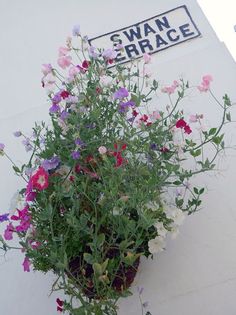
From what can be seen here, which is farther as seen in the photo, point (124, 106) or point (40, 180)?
point (124, 106)

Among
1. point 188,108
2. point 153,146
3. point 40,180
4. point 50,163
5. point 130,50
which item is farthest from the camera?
point 130,50

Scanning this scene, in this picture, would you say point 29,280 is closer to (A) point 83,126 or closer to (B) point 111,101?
(A) point 83,126

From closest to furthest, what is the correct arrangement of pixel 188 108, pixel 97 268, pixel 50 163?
pixel 97 268 < pixel 50 163 < pixel 188 108

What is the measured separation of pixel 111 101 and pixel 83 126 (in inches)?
8.2

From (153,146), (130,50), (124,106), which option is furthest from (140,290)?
(130,50)

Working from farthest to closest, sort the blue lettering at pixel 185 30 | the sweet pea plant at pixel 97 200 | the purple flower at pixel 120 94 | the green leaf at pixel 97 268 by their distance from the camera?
the blue lettering at pixel 185 30, the purple flower at pixel 120 94, the sweet pea plant at pixel 97 200, the green leaf at pixel 97 268

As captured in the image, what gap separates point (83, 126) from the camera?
1.55 m

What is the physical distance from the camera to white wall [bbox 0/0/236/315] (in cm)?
157

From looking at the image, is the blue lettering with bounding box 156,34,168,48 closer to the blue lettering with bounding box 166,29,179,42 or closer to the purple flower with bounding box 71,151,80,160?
the blue lettering with bounding box 166,29,179,42

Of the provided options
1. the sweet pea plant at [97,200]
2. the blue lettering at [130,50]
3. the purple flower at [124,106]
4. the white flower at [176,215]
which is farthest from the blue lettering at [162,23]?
the white flower at [176,215]

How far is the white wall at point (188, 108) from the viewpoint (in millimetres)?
1569

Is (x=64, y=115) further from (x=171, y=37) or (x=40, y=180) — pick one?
(x=171, y=37)

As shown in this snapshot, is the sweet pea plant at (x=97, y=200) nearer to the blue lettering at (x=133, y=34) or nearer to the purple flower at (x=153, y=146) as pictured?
the purple flower at (x=153, y=146)

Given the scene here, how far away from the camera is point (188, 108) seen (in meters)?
2.00
